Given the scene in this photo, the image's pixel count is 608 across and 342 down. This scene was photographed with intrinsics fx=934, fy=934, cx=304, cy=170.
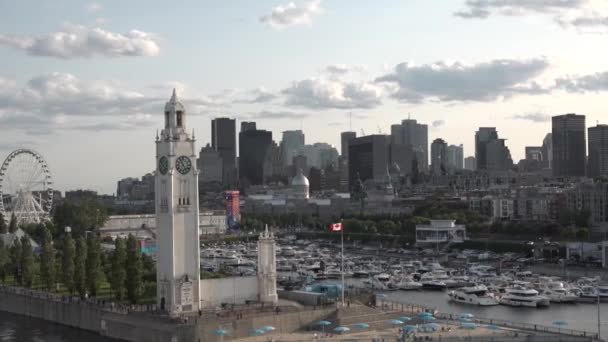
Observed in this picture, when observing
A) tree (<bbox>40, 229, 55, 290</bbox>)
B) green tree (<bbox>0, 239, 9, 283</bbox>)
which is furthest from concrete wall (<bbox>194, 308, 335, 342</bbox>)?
green tree (<bbox>0, 239, 9, 283</bbox>)

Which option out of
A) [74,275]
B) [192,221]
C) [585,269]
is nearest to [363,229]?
[585,269]

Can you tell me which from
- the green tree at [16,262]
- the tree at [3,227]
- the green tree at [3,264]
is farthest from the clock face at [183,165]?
the tree at [3,227]

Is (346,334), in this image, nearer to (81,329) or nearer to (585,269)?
(81,329)

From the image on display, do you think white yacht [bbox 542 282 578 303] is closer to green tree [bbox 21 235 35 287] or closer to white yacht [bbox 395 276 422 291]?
white yacht [bbox 395 276 422 291]

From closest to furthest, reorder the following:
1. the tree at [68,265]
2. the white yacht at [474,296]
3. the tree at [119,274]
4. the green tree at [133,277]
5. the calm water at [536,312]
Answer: the green tree at [133,277], the tree at [119,274], the calm water at [536,312], the tree at [68,265], the white yacht at [474,296]

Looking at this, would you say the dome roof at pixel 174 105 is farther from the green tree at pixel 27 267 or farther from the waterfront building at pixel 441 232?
the waterfront building at pixel 441 232

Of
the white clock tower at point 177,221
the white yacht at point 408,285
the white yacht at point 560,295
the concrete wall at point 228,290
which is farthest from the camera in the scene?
the white yacht at point 408,285

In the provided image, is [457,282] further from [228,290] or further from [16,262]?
[16,262]
